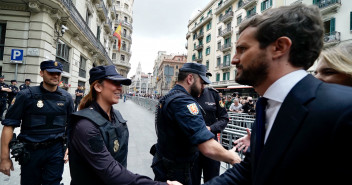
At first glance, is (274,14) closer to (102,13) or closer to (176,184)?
(176,184)

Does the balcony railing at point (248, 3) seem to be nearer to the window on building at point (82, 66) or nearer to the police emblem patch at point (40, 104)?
the window on building at point (82, 66)

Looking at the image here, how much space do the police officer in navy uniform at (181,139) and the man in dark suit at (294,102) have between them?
2.34 ft

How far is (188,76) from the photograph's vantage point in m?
2.38

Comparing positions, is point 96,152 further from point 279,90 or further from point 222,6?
point 222,6

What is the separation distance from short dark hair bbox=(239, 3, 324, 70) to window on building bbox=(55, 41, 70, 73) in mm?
12390

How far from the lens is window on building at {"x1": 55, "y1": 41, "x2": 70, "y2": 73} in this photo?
11.0 metres

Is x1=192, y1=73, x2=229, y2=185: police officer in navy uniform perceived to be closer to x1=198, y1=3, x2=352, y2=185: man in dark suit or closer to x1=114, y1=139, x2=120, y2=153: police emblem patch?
x1=114, y1=139, x2=120, y2=153: police emblem patch

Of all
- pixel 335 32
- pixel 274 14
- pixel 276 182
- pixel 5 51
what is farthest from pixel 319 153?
pixel 335 32

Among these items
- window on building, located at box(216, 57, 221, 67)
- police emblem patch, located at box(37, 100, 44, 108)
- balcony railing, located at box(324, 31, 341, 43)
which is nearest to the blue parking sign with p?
police emblem patch, located at box(37, 100, 44, 108)

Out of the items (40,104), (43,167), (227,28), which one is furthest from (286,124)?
(227,28)

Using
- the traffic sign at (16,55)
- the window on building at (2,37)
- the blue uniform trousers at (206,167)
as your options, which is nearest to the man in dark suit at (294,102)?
the blue uniform trousers at (206,167)

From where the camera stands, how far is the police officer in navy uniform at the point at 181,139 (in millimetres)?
1703

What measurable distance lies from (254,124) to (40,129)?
282 cm

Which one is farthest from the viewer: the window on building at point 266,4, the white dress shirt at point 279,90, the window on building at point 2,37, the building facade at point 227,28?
the window on building at point 266,4
